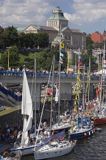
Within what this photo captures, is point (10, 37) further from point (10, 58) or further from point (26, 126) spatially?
point (26, 126)

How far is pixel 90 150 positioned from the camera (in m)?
56.2

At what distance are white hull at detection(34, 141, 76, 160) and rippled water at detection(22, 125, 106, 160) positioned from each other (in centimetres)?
54

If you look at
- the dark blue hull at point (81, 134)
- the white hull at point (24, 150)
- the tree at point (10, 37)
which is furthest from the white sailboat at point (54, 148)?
the tree at point (10, 37)

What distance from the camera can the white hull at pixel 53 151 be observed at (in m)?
49.8

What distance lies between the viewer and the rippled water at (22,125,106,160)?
52487mm

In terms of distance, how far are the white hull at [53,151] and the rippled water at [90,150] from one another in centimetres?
54

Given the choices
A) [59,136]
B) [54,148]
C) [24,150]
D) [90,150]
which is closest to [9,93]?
[59,136]

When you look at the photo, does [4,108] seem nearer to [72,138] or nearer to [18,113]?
[18,113]

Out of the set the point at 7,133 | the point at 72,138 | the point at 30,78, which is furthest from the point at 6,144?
the point at 30,78

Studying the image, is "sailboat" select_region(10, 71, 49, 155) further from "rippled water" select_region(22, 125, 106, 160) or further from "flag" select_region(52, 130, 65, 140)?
"flag" select_region(52, 130, 65, 140)

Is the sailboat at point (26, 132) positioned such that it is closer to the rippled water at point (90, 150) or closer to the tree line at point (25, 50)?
the rippled water at point (90, 150)

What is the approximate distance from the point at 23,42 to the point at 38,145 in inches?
4977

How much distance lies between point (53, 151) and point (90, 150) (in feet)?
21.3

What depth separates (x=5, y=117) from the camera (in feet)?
199
